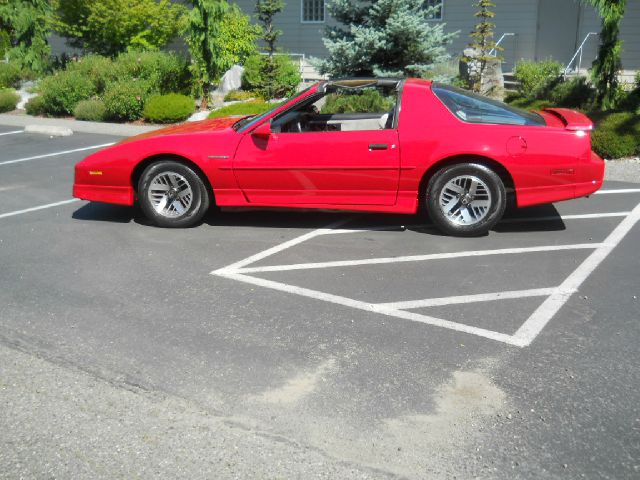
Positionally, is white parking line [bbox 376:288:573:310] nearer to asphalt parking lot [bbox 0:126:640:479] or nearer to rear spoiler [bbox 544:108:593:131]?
asphalt parking lot [bbox 0:126:640:479]

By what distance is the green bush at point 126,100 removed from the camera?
55.5ft

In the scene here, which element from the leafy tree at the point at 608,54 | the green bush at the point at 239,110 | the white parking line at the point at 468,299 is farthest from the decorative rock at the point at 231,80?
the white parking line at the point at 468,299

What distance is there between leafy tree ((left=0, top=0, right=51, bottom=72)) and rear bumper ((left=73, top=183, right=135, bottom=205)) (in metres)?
18.3

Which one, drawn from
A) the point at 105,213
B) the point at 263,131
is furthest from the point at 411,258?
the point at 105,213

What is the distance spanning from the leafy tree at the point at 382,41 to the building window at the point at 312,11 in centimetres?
1039

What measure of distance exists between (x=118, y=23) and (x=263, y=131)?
60.4 ft

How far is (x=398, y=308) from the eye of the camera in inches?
206

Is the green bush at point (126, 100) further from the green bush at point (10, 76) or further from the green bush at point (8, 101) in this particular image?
the green bush at point (10, 76)

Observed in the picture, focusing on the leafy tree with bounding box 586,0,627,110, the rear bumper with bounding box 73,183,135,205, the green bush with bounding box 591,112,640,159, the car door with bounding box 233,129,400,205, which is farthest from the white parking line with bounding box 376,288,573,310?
the leafy tree with bounding box 586,0,627,110

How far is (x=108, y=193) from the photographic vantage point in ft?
24.8

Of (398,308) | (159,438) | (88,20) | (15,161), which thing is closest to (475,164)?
(398,308)

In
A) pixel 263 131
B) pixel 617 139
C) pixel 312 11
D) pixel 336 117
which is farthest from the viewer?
pixel 312 11

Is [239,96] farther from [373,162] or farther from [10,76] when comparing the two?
[373,162]

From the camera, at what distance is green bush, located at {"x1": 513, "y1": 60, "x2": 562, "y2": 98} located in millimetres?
15662
